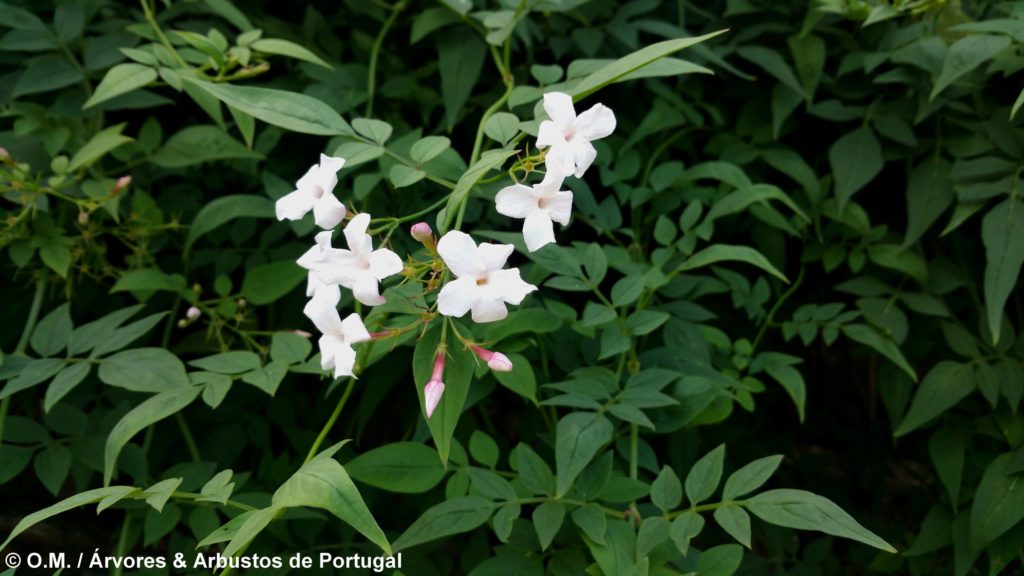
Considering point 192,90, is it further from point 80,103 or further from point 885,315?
point 885,315

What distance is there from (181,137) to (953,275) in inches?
50.1

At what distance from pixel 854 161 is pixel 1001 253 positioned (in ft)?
0.94

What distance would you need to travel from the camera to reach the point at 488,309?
84cm

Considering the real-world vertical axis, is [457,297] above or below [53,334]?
above

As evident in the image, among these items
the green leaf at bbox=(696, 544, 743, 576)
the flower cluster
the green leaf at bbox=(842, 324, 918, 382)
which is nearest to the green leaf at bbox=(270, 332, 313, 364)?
the flower cluster

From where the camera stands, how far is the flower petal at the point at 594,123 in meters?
0.94

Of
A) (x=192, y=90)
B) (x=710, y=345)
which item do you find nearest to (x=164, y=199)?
(x=192, y=90)

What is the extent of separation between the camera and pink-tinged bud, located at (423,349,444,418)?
2.90ft

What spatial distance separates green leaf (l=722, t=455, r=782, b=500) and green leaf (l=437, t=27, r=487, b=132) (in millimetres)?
737

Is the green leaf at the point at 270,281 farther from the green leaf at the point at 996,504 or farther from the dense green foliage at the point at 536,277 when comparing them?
the green leaf at the point at 996,504

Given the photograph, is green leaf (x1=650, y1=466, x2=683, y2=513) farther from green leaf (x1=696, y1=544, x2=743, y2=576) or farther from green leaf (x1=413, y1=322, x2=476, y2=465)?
green leaf (x1=413, y1=322, x2=476, y2=465)

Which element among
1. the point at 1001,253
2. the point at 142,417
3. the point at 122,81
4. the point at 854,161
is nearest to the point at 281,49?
the point at 122,81

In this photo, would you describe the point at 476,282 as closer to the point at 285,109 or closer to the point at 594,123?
the point at 594,123

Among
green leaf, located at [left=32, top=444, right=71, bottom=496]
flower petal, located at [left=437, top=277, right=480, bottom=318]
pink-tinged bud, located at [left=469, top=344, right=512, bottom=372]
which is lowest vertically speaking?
green leaf, located at [left=32, top=444, right=71, bottom=496]
